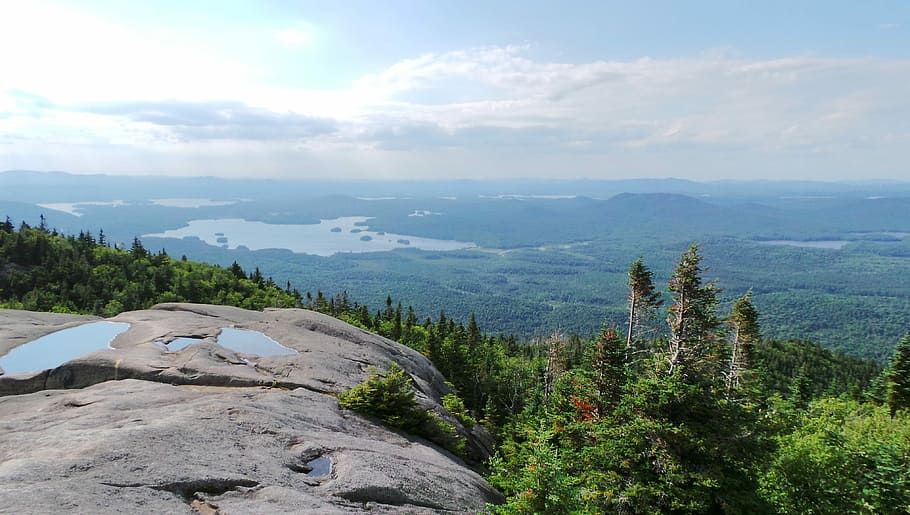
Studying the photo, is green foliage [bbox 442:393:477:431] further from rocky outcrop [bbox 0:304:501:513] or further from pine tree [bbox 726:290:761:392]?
pine tree [bbox 726:290:761:392]

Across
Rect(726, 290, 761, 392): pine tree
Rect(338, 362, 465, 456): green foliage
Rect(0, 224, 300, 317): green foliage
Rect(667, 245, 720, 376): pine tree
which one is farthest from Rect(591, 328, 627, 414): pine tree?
Rect(0, 224, 300, 317): green foliage

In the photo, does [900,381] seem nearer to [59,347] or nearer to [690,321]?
[690,321]

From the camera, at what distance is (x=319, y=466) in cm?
1152

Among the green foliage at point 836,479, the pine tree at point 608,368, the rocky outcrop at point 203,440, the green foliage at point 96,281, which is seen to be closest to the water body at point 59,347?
the rocky outcrop at point 203,440

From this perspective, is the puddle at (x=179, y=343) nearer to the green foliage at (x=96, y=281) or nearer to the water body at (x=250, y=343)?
the water body at (x=250, y=343)

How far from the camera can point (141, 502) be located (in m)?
8.38

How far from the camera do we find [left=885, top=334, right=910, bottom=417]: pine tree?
35.1 metres

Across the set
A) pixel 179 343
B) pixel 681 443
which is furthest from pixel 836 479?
pixel 179 343

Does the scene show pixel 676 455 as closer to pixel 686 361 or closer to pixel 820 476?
pixel 686 361

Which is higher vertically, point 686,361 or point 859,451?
point 686,361

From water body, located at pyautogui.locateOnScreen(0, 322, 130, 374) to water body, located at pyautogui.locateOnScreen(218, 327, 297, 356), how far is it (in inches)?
155

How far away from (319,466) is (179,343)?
32.3 ft

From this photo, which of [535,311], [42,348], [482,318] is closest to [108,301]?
[42,348]

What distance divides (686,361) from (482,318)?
167149mm
